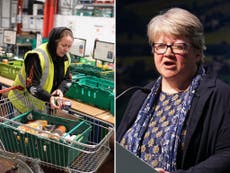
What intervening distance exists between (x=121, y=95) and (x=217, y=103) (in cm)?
34

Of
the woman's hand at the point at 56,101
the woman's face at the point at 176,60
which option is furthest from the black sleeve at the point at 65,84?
the woman's face at the point at 176,60

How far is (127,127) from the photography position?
0.92 meters

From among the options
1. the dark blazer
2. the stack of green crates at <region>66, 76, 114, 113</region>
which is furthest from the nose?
the stack of green crates at <region>66, 76, 114, 113</region>

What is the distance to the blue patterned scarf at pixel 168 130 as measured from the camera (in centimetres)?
75

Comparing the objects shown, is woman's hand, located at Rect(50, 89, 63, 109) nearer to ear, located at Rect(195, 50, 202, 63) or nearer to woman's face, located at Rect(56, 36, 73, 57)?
woman's face, located at Rect(56, 36, 73, 57)

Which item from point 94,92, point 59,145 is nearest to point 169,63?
point 59,145

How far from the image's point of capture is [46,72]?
1.81 metres

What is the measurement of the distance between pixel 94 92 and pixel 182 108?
5.76ft

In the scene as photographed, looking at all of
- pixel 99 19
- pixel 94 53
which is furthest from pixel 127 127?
pixel 99 19

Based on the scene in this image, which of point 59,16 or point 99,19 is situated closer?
point 59,16

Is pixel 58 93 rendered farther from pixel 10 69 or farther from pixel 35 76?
pixel 10 69

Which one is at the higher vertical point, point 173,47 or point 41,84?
point 173,47

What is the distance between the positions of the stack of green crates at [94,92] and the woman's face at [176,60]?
154 cm

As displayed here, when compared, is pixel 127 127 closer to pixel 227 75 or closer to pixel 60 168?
pixel 227 75
